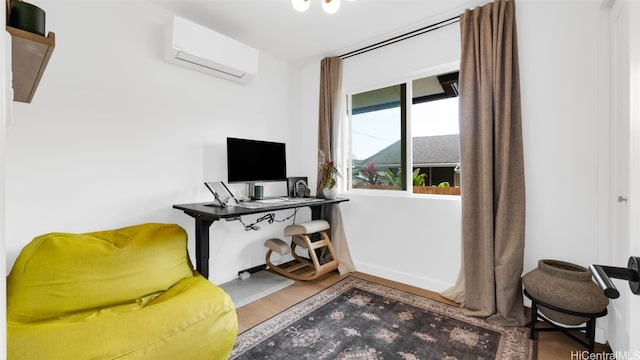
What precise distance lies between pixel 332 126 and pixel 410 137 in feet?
2.83

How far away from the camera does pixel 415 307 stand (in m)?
2.28

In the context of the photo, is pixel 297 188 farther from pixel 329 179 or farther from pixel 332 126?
pixel 332 126

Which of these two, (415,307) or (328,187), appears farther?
(328,187)

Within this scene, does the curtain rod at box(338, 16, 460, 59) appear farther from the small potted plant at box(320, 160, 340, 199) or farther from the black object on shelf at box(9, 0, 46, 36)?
the black object on shelf at box(9, 0, 46, 36)

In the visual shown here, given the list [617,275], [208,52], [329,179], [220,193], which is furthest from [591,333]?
[208,52]

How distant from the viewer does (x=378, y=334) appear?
191 cm

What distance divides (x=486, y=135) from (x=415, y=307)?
144 centimetres

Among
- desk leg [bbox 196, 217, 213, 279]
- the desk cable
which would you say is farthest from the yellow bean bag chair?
the desk cable

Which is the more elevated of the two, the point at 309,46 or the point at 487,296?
the point at 309,46

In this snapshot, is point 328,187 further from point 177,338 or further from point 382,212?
point 177,338

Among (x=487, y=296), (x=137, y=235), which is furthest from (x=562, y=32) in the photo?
(x=137, y=235)

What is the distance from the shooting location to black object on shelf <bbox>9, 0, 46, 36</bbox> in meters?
0.82

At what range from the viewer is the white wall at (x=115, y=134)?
5.87 ft

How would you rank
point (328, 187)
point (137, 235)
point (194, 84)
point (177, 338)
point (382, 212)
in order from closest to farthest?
1. point (177, 338)
2. point (137, 235)
3. point (194, 84)
4. point (382, 212)
5. point (328, 187)
